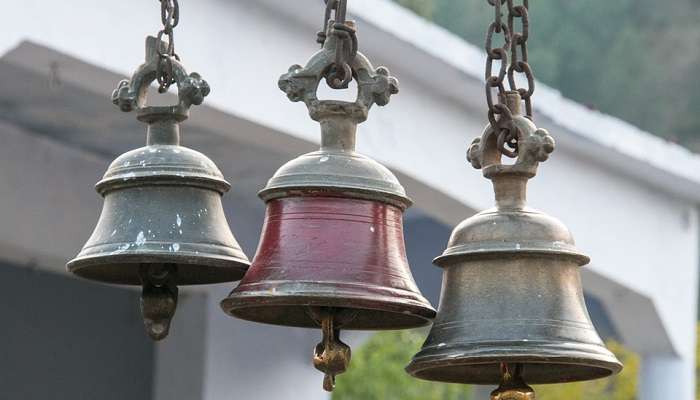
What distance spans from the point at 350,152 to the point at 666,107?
3170cm

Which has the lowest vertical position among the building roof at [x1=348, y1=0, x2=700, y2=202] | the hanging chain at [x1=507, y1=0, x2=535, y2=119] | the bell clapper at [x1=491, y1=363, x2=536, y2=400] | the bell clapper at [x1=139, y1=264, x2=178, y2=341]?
the bell clapper at [x1=491, y1=363, x2=536, y2=400]

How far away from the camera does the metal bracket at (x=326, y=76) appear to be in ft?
12.7

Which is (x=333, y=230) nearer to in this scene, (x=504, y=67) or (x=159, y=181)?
(x=159, y=181)

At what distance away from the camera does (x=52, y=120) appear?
8.96m

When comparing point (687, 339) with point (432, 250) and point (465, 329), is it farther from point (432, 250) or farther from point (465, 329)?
point (465, 329)

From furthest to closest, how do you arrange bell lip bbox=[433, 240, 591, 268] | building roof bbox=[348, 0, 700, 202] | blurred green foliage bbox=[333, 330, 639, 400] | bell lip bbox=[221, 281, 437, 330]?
blurred green foliage bbox=[333, 330, 639, 400] → building roof bbox=[348, 0, 700, 202] → bell lip bbox=[433, 240, 591, 268] → bell lip bbox=[221, 281, 437, 330]

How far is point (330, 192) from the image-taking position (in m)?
3.91

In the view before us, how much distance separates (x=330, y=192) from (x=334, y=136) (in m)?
0.15

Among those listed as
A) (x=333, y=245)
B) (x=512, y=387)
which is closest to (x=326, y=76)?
(x=333, y=245)

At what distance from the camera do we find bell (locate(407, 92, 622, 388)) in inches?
156

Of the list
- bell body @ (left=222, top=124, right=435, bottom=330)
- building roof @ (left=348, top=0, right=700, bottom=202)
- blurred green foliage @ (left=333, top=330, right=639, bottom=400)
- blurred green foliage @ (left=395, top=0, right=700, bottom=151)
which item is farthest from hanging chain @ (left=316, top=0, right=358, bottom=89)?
blurred green foliage @ (left=395, top=0, right=700, bottom=151)

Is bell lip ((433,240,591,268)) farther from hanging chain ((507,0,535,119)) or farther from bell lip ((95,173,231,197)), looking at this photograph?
bell lip ((95,173,231,197))

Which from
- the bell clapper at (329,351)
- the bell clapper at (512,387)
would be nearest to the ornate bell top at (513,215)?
the bell clapper at (512,387)

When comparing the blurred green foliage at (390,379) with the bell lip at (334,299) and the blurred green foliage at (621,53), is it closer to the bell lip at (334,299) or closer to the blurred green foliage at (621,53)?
the blurred green foliage at (621,53)
